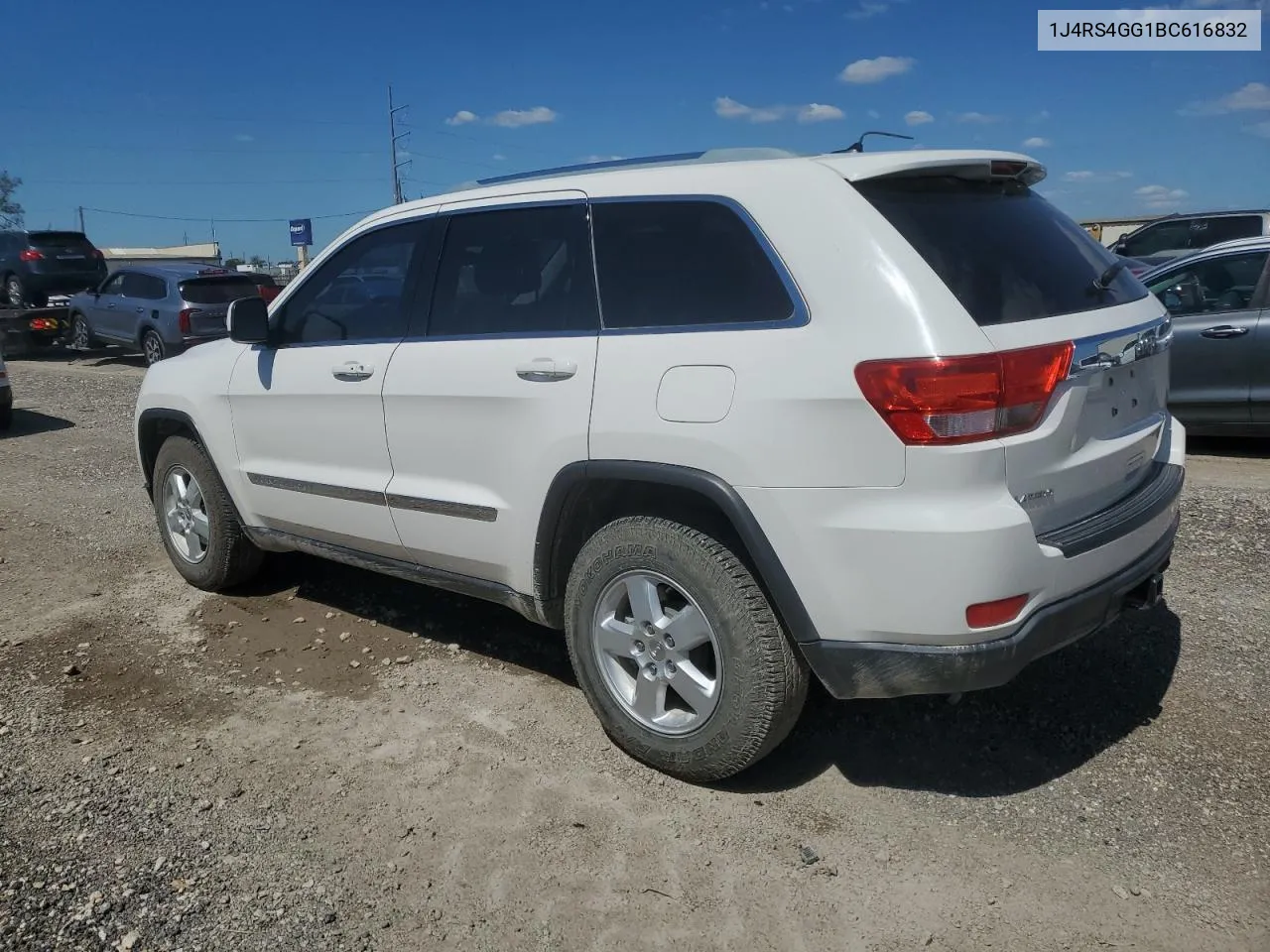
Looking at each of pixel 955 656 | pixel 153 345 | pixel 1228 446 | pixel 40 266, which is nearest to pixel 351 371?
pixel 955 656

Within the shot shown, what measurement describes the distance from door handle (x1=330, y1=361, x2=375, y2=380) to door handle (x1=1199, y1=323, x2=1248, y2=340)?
6029 millimetres

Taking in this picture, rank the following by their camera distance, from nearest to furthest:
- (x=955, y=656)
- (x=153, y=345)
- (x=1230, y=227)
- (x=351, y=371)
Result: (x=955, y=656) → (x=351, y=371) → (x=1230, y=227) → (x=153, y=345)

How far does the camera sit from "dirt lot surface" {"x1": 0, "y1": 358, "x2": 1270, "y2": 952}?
8.65 ft

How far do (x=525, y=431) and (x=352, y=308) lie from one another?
1.30 metres

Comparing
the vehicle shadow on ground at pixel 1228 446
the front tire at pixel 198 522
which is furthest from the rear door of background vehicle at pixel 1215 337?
the front tire at pixel 198 522

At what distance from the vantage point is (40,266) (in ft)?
70.7

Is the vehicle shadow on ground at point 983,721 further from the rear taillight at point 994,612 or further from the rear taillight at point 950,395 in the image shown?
the rear taillight at point 950,395

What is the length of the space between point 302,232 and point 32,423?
2225 centimetres

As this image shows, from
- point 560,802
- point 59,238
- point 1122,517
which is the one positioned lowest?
point 560,802

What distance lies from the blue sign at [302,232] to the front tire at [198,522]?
28362mm

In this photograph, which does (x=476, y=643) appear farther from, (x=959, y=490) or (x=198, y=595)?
(x=959, y=490)

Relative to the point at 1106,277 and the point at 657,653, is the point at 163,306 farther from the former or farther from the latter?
the point at 1106,277

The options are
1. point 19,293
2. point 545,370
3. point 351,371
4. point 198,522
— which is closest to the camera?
point 545,370

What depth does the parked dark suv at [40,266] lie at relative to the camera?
21547 millimetres
